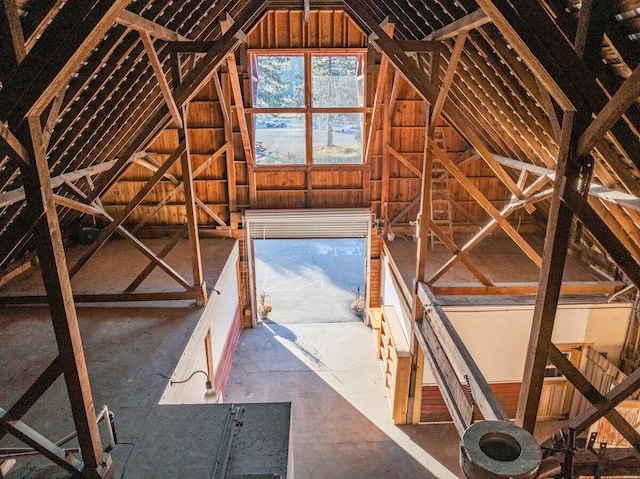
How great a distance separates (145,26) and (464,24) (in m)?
3.25

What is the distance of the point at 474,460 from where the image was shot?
249cm

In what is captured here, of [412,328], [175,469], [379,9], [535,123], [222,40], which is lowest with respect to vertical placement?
[412,328]

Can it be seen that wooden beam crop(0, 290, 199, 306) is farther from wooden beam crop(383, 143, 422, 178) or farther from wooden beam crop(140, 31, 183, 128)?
wooden beam crop(383, 143, 422, 178)

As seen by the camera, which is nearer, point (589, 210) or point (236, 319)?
point (589, 210)

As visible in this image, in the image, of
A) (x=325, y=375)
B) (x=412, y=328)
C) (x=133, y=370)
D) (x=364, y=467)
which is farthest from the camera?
(x=325, y=375)

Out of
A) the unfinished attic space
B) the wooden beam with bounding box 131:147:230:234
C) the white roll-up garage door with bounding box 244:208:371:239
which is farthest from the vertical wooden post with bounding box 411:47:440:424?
the wooden beam with bounding box 131:147:230:234

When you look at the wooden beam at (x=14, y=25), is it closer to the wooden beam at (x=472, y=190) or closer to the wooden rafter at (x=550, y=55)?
the wooden rafter at (x=550, y=55)

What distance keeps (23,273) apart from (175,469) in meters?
6.19

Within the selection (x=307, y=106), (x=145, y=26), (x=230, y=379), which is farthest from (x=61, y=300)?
(x=307, y=106)

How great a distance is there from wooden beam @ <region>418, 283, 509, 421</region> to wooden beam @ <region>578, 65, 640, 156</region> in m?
2.38

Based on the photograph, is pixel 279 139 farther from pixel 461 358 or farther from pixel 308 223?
pixel 461 358

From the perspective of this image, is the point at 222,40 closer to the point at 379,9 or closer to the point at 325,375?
the point at 379,9

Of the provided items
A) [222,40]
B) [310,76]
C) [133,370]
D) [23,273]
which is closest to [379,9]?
[310,76]

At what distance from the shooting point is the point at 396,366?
7375mm
